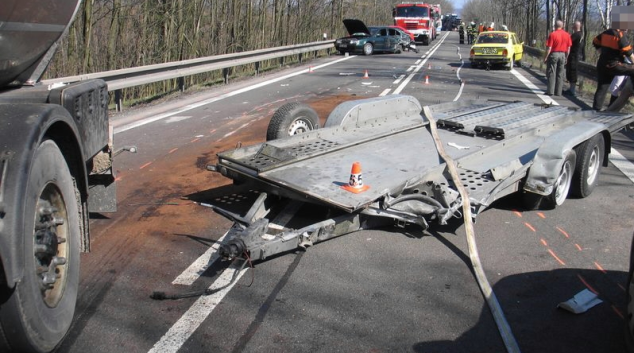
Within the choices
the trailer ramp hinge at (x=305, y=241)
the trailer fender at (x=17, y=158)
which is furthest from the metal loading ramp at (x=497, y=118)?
the trailer fender at (x=17, y=158)

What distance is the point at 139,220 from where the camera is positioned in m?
5.72

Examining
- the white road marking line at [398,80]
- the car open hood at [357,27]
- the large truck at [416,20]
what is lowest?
the white road marking line at [398,80]

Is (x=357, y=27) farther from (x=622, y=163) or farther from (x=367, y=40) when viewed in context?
(x=622, y=163)

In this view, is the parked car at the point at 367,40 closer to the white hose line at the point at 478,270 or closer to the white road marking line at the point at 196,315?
the white hose line at the point at 478,270

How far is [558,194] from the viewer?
632 centimetres

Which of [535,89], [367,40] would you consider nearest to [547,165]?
[535,89]

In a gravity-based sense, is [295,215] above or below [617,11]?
below

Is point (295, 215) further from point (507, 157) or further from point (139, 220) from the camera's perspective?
point (507, 157)

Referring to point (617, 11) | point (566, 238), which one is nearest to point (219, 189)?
point (566, 238)

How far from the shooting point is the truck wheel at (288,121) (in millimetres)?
6977

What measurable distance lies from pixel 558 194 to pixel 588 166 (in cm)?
63

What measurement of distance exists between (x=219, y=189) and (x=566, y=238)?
3647 millimetres

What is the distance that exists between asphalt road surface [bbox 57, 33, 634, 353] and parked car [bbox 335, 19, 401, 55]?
27510 millimetres

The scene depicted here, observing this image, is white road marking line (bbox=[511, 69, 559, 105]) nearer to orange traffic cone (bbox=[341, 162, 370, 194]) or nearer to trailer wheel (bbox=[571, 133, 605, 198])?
trailer wheel (bbox=[571, 133, 605, 198])
